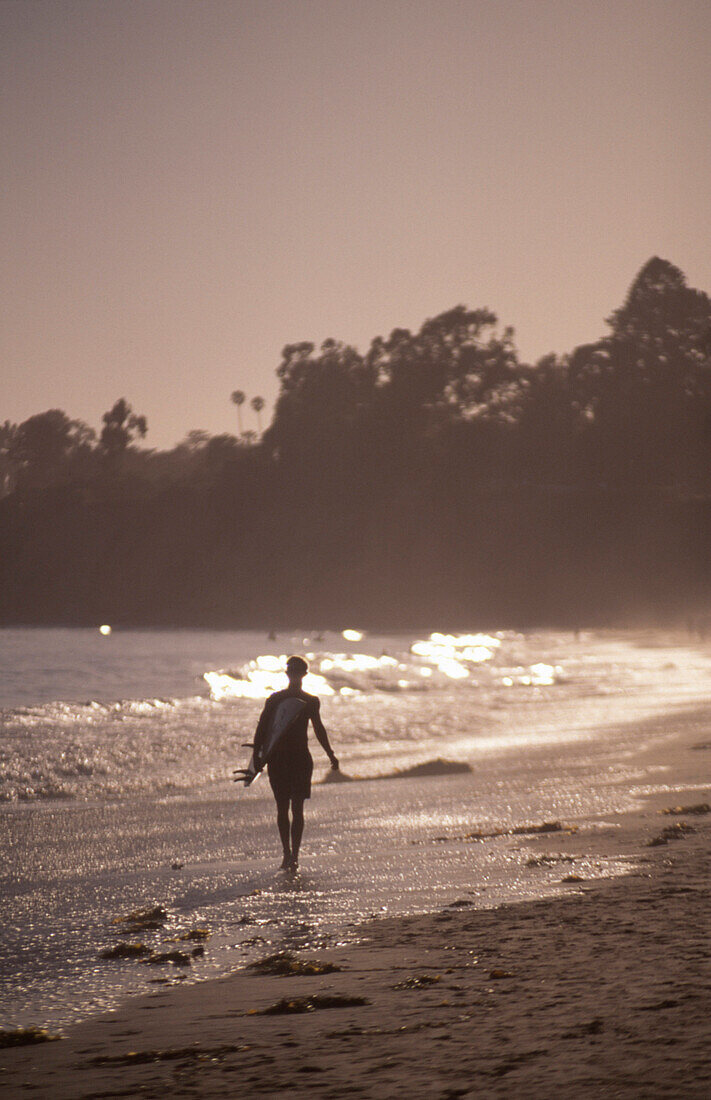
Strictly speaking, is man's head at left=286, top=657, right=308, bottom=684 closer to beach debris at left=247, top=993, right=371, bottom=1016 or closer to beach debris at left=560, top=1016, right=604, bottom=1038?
beach debris at left=247, top=993, right=371, bottom=1016

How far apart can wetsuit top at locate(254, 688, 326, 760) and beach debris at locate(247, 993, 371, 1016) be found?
14.5 feet

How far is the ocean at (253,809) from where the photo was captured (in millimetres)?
6762

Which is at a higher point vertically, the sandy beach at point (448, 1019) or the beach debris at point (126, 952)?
the sandy beach at point (448, 1019)

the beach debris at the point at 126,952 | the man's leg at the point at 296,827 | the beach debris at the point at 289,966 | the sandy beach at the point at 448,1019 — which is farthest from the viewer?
the man's leg at the point at 296,827

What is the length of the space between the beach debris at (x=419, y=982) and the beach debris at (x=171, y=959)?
1.36 metres

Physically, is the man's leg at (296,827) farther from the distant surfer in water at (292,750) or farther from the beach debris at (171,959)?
the beach debris at (171,959)

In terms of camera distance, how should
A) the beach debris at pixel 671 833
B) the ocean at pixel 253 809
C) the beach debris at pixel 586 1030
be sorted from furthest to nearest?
the beach debris at pixel 671 833 → the ocean at pixel 253 809 → the beach debris at pixel 586 1030

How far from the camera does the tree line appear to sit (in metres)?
96.1

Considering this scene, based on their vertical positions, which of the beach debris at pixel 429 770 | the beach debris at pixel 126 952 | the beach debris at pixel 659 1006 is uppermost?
the beach debris at pixel 659 1006

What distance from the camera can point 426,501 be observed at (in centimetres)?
10525

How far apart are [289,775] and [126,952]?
3299 millimetres

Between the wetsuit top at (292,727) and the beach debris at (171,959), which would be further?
the wetsuit top at (292,727)

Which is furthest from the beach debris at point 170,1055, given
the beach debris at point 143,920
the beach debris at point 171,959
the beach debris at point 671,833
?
the beach debris at point 671,833

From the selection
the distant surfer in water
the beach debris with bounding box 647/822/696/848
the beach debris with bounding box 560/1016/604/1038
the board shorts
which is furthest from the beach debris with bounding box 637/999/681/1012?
the board shorts
